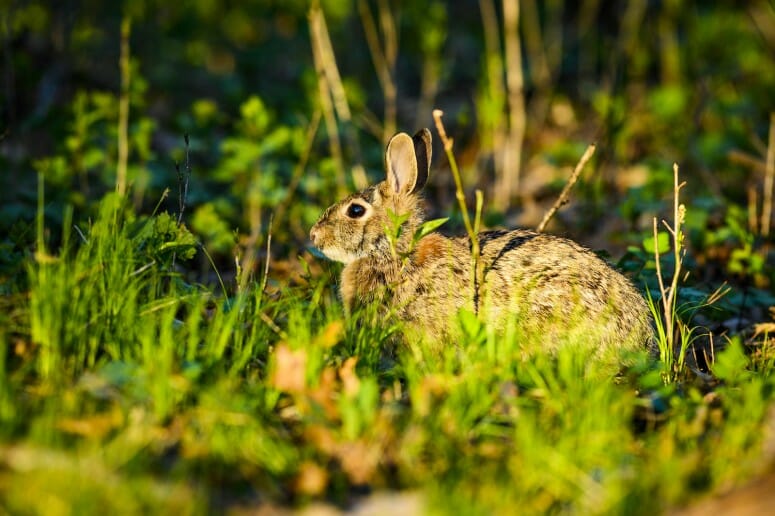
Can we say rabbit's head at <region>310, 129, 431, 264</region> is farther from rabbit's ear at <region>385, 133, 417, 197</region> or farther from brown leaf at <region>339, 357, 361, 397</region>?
brown leaf at <region>339, 357, 361, 397</region>

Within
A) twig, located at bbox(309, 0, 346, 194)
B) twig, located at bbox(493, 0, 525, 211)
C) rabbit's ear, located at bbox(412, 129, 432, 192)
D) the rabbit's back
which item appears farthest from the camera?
twig, located at bbox(493, 0, 525, 211)

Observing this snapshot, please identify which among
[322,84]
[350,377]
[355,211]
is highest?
[322,84]

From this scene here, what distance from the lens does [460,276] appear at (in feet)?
18.8

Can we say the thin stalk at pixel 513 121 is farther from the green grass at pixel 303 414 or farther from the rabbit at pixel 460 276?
the green grass at pixel 303 414

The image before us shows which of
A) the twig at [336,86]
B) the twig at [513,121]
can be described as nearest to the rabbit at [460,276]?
the twig at [336,86]

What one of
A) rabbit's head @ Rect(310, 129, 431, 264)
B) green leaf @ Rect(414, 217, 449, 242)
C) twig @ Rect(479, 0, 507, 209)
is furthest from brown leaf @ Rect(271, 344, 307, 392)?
twig @ Rect(479, 0, 507, 209)

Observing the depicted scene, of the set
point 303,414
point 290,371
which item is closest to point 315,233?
point 290,371

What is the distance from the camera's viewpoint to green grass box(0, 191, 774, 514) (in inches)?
135

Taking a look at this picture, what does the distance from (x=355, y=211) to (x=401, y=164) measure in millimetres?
462

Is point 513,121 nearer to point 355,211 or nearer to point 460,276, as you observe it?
point 355,211

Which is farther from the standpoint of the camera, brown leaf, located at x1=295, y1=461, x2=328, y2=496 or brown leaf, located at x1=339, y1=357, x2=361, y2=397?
brown leaf, located at x1=339, y1=357, x2=361, y2=397

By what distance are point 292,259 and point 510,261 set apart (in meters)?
2.19

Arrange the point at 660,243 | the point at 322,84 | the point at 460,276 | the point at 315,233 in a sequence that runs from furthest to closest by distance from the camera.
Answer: the point at 322,84
the point at 315,233
the point at 660,243
the point at 460,276

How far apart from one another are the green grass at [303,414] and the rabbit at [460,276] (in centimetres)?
47
